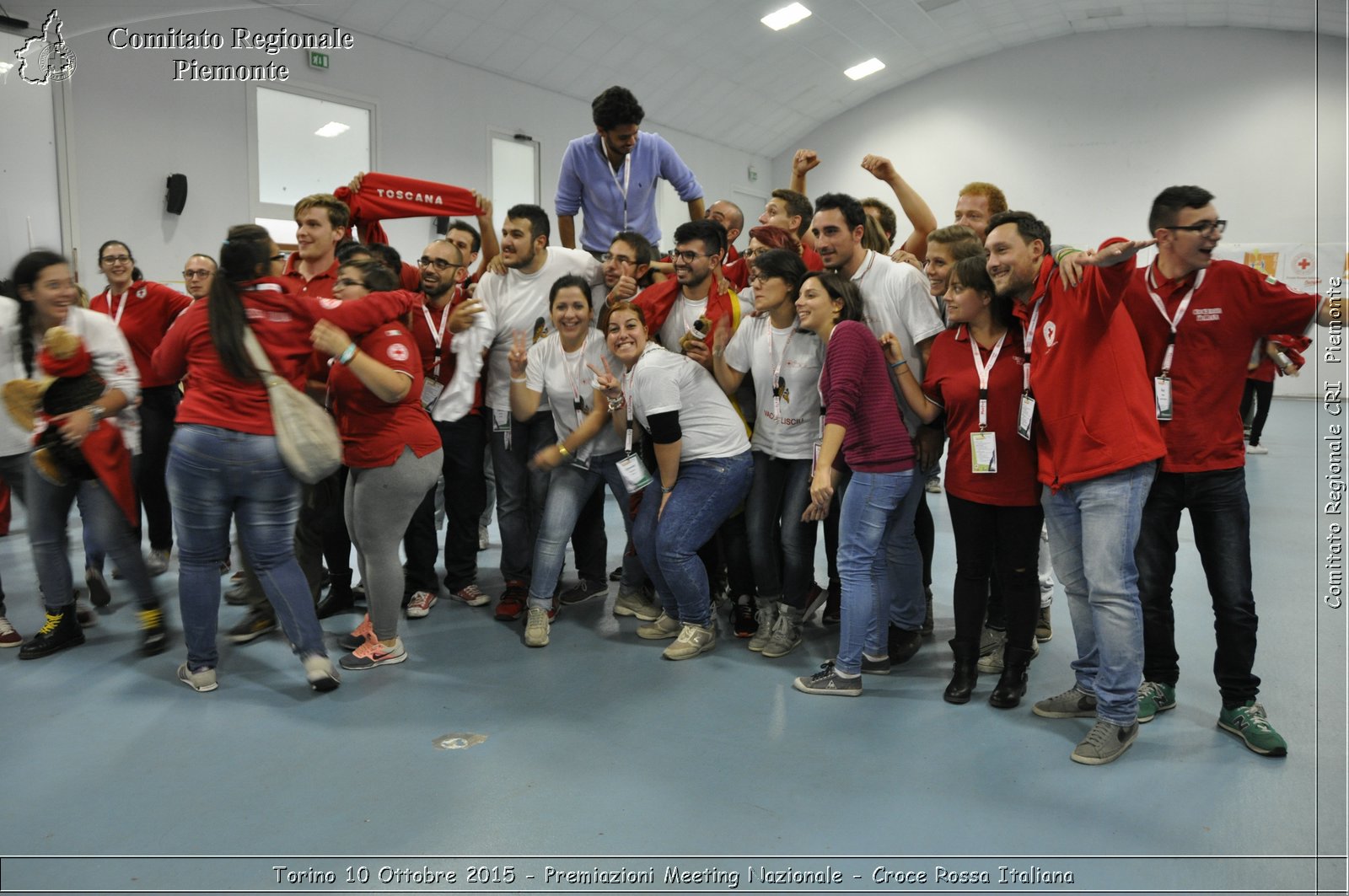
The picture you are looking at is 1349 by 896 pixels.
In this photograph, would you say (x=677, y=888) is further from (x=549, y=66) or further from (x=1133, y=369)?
(x=549, y=66)

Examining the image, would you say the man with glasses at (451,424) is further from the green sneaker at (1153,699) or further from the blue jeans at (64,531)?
the green sneaker at (1153,699)

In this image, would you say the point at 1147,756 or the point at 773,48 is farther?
the point at 773,48

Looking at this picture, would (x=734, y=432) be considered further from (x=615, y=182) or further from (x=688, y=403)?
(x=615, y=182)

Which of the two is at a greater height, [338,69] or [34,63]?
[338,69]

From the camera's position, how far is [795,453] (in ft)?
11.0

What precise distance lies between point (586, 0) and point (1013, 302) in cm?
891

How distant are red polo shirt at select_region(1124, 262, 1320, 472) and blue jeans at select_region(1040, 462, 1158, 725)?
165 millimetres

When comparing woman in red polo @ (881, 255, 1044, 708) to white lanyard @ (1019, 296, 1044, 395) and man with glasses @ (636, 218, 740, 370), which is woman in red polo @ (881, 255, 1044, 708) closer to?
white lanyard @ (1019, 296, 1044, 395)

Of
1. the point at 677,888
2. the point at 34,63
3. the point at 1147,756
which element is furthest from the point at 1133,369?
the point at 34,63

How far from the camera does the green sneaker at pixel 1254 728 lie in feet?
8.27

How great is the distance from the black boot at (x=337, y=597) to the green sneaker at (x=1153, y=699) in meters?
3.24

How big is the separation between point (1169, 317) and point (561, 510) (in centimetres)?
237

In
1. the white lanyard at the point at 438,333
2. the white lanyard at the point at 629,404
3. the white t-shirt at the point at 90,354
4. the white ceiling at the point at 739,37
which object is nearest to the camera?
the white t-shirt at the point at 90,354

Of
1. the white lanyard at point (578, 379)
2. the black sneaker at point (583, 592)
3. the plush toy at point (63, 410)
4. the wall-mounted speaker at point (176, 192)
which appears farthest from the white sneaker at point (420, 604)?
the wall-mounted speaker at point (176, 192)
